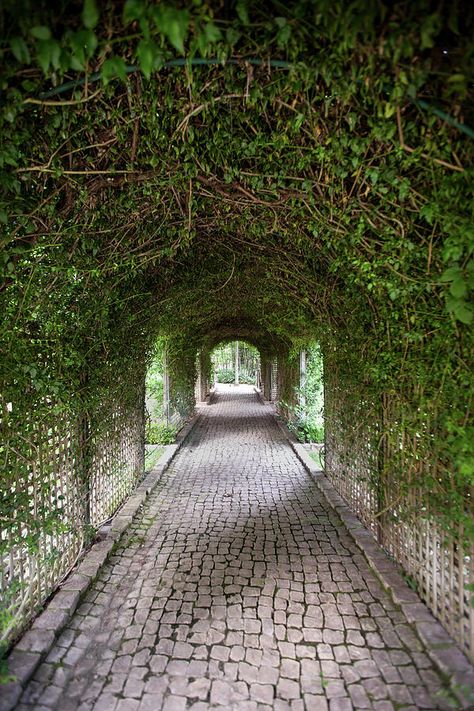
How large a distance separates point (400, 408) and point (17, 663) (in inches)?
119

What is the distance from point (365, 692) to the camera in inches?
84.0

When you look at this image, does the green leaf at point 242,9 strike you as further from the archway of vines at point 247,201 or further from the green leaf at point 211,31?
the green leaf at point 211,31

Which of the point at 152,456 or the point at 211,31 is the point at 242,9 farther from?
the point at 152,456

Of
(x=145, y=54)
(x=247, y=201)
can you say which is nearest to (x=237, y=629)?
(x=247, y=201)

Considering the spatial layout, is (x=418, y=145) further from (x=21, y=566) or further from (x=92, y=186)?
(x=21, y=566)

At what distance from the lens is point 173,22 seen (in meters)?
1.28

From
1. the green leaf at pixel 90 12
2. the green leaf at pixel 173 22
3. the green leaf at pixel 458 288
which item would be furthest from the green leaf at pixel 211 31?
the green leaf at pixel 458 288

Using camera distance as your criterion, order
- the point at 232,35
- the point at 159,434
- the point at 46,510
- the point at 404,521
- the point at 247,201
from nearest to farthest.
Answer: the point at 232,35 < the point at 46,510 < the point at 247,201 < the point at 404,521 < the point at 159,434

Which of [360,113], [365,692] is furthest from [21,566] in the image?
[360,113]

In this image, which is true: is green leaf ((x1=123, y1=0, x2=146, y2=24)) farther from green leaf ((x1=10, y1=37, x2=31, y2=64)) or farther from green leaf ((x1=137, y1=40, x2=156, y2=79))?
green leaf ((x1=10, y1=37, x2=31, y2=64))

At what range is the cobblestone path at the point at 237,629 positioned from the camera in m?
2.13

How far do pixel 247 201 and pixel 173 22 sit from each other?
1714mm

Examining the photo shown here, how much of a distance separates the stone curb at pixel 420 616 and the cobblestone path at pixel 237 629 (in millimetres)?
70

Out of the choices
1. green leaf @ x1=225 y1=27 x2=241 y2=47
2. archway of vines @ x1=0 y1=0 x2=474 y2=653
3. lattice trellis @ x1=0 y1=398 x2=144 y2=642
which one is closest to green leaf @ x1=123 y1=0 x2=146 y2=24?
archway of vines @ x1=0 y1=0 x2=474 y2=653
